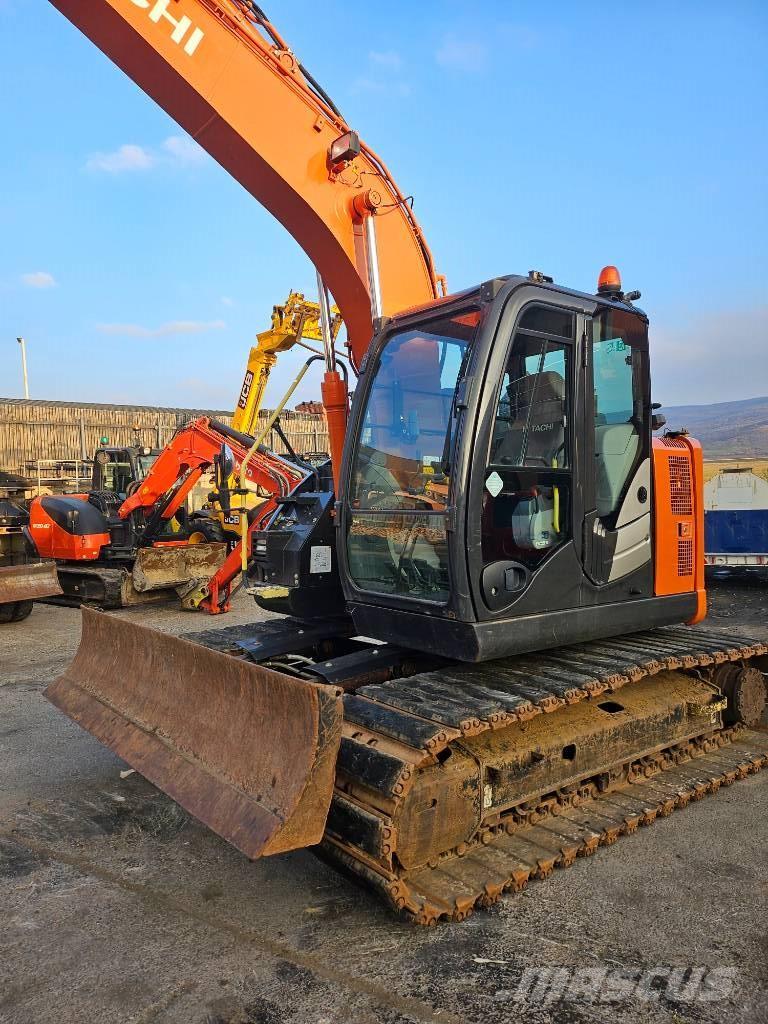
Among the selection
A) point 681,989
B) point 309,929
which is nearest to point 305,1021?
point 309,929

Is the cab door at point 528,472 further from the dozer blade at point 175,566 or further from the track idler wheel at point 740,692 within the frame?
the dozer blade at point 175,566

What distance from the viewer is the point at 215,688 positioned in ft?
11.5

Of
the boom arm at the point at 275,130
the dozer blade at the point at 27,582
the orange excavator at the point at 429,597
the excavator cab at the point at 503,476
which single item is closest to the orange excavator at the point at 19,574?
the dozer blade at the point at 27,582

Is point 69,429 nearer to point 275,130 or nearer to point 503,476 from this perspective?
point 275,130

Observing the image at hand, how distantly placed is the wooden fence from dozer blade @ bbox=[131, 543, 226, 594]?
900 centimetres

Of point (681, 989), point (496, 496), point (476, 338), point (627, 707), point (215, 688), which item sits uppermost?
point (476, 338)

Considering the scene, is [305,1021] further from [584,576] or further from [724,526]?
[724,526]

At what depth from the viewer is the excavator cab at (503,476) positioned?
3.35 metres

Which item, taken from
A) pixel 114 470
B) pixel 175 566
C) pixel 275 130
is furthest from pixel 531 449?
pixel 114 470

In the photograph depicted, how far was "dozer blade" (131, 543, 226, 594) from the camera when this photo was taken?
10.3 metres

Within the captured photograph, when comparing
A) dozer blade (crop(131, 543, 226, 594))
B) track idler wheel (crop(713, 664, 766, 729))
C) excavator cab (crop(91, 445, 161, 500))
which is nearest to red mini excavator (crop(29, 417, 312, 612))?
dozer blade (crop(131, 543, 226, 594))

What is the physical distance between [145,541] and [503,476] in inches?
325

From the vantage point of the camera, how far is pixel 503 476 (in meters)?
3.42

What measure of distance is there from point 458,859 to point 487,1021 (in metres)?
0.85
